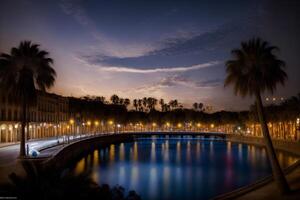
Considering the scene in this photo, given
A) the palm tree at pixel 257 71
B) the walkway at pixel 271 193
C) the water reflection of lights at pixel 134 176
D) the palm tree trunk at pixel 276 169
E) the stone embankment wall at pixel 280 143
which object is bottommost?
the water reflection of lights at pixel 134 176

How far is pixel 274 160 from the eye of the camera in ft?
83.1

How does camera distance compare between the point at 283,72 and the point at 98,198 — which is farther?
the point at 283,72

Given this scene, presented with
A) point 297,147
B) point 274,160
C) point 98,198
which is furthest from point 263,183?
point 297,147

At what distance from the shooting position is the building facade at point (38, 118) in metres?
63.5

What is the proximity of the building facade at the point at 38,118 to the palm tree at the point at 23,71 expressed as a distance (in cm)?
502

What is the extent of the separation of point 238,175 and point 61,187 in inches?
1607

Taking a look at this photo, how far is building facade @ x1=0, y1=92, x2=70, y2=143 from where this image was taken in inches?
2499

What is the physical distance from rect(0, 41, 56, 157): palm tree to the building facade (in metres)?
5.02

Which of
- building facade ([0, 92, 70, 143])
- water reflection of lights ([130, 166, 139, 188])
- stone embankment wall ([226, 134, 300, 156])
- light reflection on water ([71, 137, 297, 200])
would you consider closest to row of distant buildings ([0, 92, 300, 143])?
building facade ([0, 92, 70, 143])

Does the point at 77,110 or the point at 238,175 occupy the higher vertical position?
the point at 77,110

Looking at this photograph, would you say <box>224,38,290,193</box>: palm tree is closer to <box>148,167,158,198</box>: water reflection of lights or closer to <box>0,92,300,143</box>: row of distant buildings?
<box>148,167,158,198</box>: water reflection of lights

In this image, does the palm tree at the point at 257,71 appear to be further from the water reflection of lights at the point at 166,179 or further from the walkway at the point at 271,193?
the water reflection of lights at the point at 166,179

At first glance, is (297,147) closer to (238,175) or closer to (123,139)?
(238,175)

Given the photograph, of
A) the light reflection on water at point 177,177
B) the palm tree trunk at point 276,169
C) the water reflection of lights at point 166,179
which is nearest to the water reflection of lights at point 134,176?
the light reflection on water at point 177,177
